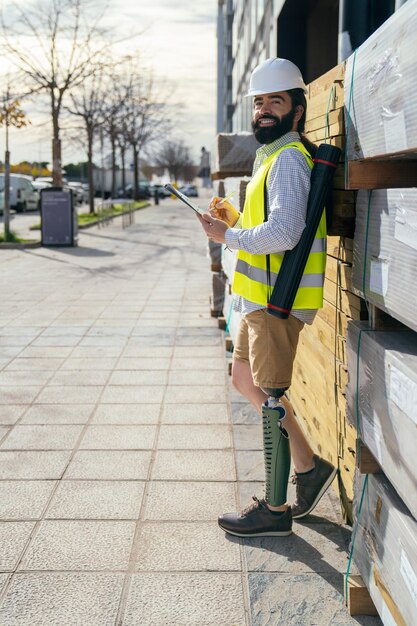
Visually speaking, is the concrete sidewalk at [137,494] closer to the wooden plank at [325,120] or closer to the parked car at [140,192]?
the wooden plank at [325,120]

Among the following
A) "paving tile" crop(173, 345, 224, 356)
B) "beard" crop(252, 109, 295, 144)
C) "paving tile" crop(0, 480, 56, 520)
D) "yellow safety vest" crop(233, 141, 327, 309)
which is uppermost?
"beard" crop(252, 109, 295, 144)

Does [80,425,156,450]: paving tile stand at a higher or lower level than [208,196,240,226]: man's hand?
lower

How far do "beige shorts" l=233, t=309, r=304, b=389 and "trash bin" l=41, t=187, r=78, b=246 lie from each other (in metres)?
15.4

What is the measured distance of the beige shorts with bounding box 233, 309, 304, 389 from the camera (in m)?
3.39

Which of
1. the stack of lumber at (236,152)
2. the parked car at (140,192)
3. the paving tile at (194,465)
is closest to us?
the paving tile at (194,465)

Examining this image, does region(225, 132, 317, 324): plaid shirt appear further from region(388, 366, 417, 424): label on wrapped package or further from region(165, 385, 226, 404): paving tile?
region(165, 385, 226, 404): paving tile

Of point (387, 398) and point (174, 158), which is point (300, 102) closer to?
point (387, 398)

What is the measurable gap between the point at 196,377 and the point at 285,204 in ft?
11.9

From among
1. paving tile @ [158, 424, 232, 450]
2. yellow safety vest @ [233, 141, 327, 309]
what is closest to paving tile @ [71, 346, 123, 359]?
paving tile @ [158, 424, 232, 450]

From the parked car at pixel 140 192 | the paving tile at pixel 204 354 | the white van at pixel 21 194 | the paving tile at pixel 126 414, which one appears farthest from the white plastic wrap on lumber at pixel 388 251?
the parked car at pixel 140 192

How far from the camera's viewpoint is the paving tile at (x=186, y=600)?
288cm

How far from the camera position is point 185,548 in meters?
3.46

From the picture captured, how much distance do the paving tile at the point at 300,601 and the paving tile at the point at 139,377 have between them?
10.9ft

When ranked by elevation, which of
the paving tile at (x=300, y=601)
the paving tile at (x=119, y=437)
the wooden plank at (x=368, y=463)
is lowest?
the paving tile at (x=300, y=601)
